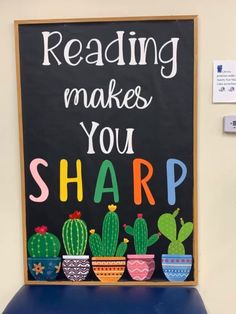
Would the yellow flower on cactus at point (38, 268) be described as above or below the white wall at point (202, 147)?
below

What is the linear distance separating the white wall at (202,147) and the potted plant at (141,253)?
0.22 meters

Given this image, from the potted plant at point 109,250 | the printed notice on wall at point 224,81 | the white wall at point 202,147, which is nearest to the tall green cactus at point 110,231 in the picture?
the potted plant at point 109,250

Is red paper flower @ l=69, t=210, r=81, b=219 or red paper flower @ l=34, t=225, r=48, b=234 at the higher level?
red paper flower @ l=69, t=210, r=81, b=219

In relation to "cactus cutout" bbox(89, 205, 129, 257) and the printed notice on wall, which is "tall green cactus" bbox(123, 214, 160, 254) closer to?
"cactus cutout" bbox(89, 205, 129, 257)

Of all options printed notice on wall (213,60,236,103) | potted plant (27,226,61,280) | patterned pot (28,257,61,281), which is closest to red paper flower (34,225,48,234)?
potted plant (27,226,61,280)

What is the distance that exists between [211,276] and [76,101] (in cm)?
95

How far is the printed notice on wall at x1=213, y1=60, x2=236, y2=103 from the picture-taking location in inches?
67.3

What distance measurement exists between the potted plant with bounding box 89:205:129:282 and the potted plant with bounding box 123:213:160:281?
0.13 ft

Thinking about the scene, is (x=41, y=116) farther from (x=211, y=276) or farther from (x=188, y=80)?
(x=211, y=276)

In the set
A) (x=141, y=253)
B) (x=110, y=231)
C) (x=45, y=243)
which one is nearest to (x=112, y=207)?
(x=110, y=231)

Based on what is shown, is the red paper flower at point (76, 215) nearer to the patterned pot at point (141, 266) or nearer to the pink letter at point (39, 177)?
the pink letter at point (39, 177)

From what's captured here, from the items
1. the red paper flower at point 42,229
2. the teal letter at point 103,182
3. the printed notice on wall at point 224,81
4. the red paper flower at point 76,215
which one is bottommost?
the red paper flower at point 42,229

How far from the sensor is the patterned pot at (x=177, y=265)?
177cm

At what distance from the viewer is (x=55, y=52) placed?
1736 mm
